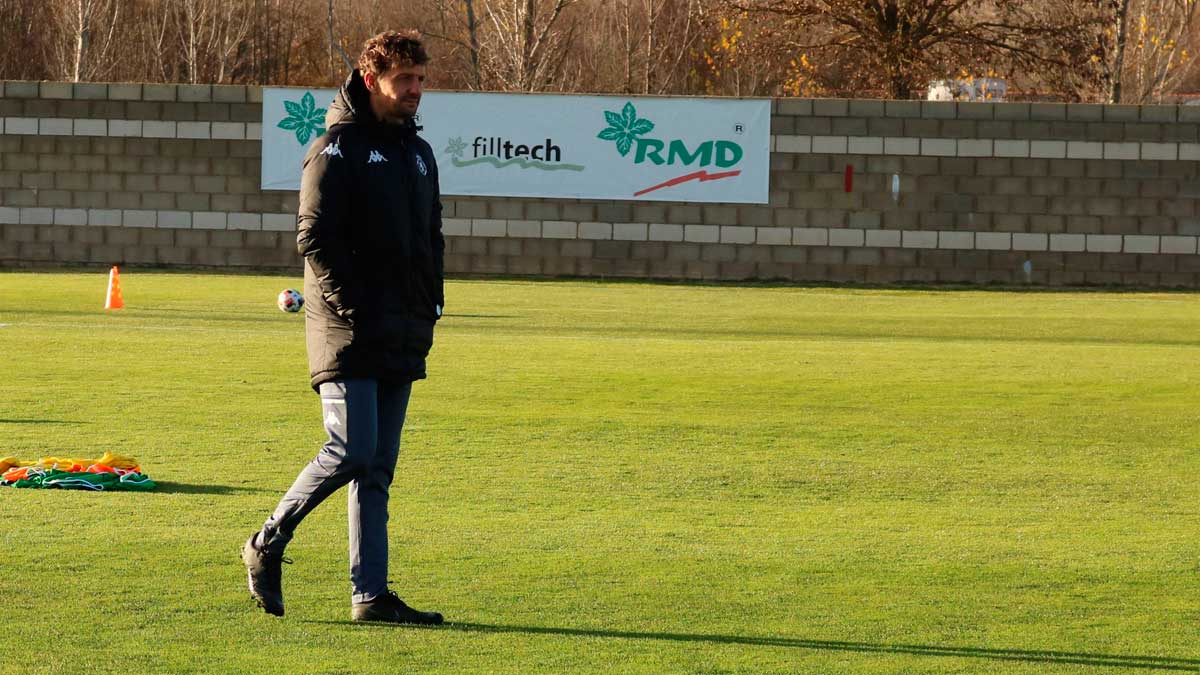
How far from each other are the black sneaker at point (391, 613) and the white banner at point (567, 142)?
23.8 m

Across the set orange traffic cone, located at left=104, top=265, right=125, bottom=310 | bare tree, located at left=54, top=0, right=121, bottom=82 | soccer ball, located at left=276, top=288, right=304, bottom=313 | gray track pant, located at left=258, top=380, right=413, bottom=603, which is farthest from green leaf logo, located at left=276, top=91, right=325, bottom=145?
bare tree, located at left=54, top=0, right=121, bottom=82

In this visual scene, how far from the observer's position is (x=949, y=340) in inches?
754

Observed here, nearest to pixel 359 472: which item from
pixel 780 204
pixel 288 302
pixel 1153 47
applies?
pixel 288 302

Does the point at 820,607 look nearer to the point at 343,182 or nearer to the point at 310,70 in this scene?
the point at 343,182

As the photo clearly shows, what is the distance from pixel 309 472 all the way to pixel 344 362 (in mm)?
415

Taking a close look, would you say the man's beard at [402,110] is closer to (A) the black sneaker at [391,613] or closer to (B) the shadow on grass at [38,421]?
(A) the black sneaker at [391,613]

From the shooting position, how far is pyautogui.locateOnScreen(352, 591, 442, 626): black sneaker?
5.83 meters

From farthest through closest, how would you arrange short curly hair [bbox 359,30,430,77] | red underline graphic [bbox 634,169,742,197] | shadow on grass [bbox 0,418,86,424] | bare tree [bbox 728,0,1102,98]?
bare tree [bbox 728,0,1102,98]
red underline graphic [bbox 634,169,742,197]
shadow on grass [bbox 0,418,86,424]
short curly hair [bbox 359,30,430,77]

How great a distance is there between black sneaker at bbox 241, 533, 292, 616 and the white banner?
23.7 meters

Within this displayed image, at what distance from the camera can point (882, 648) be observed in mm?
5652

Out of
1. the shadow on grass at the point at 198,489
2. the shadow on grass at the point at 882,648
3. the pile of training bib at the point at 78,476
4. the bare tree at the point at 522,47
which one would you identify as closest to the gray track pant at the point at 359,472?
the shadow on grass at the point at 882,648

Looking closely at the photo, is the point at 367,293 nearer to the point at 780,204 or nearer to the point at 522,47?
the point at 780,204

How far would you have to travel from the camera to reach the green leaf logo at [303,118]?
29.7m

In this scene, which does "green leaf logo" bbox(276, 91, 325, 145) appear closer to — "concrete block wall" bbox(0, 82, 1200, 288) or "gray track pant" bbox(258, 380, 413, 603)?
"concrete block wall" bbox(0, 82, 1200, 288)
